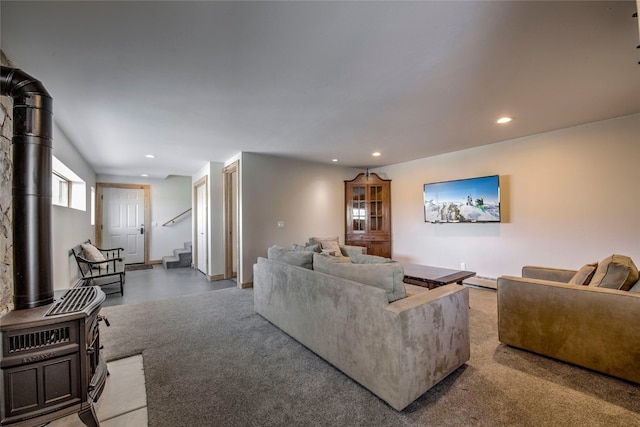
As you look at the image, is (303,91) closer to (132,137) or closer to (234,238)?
(132,137)

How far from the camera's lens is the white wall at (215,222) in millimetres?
5320

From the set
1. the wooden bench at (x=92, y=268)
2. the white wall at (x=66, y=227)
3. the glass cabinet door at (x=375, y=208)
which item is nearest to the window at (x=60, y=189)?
the white wall at (x=66, y=227)

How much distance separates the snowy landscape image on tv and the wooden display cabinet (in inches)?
38.6

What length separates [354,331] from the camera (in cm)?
197

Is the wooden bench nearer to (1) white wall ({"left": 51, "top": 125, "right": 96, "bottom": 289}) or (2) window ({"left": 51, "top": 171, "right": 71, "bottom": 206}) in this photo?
(1) white wall ({"left": 51, "top": 125, "right": 96, "bottom": 289})

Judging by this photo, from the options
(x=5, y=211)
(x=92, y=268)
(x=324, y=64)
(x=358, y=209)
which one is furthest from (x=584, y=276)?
(x=92, y=268)

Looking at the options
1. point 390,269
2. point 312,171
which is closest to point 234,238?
point 312,171

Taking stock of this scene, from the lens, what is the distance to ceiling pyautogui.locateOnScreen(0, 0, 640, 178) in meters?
1.49

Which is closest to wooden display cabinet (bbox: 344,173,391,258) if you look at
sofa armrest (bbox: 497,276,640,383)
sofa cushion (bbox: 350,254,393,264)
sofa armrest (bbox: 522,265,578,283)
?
sofa armrest (bbox: 522,265,578,283)

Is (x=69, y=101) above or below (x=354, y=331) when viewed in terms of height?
above

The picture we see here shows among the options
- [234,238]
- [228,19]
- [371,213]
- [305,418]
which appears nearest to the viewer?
[228,19]

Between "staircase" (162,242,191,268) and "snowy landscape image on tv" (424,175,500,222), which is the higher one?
"snowy landscape image on tv" (424,175,500,222)

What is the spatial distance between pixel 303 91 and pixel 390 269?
1.68 metres

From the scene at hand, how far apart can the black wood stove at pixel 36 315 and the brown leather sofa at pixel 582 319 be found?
10.4 feet
